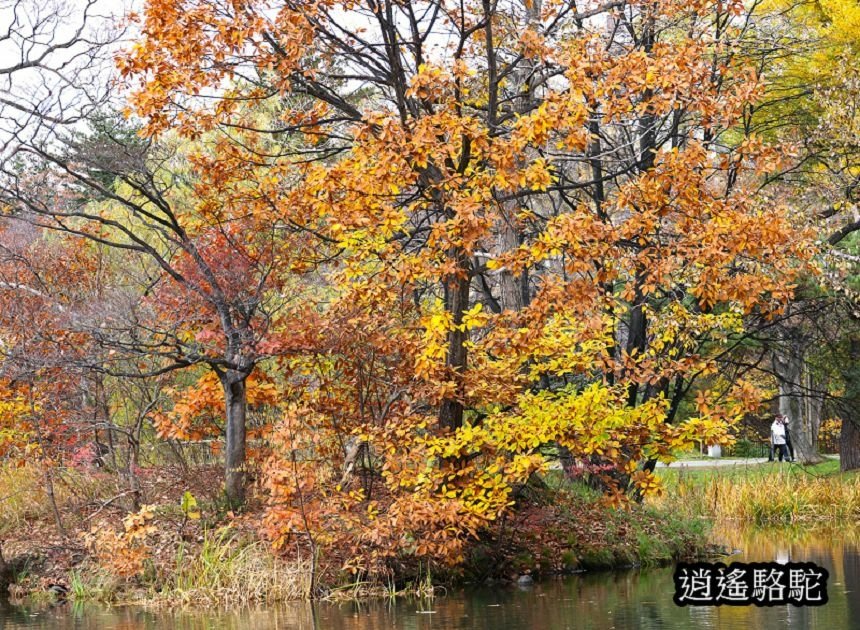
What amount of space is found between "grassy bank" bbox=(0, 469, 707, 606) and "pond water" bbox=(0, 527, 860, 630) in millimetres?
416

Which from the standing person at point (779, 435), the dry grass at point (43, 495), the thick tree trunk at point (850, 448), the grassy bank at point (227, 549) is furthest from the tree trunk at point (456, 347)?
the standing person at point (779, 435)

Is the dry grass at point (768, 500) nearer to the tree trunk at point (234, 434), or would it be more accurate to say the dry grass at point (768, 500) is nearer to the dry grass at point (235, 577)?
the tree trunk at point (234, 434)

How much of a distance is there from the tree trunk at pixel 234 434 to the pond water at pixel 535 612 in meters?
2.24

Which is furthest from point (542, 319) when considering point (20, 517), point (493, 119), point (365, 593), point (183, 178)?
point (183, 178)

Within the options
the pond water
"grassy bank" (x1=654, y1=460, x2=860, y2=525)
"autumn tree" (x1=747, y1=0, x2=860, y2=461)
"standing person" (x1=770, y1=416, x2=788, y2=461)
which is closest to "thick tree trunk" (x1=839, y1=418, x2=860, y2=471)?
"standing person" (x1=770, y1=416, x2=788, y2=461)

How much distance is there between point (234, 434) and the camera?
1474cm

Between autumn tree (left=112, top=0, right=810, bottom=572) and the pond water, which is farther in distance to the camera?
autumn tree (left=112, top=0, right=810, bottom=572)

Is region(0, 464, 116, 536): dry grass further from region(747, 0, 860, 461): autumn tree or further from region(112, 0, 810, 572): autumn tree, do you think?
region(747, 0, 860, 461): autumn tree

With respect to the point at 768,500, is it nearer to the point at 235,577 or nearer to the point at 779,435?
the point at 235,577

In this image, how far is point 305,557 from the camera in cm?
1296

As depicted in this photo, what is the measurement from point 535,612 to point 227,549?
372 centimetres

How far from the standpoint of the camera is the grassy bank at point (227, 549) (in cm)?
1275

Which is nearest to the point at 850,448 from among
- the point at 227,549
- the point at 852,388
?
the point at 852,388

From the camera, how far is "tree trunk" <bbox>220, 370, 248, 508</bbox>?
47.9ft
